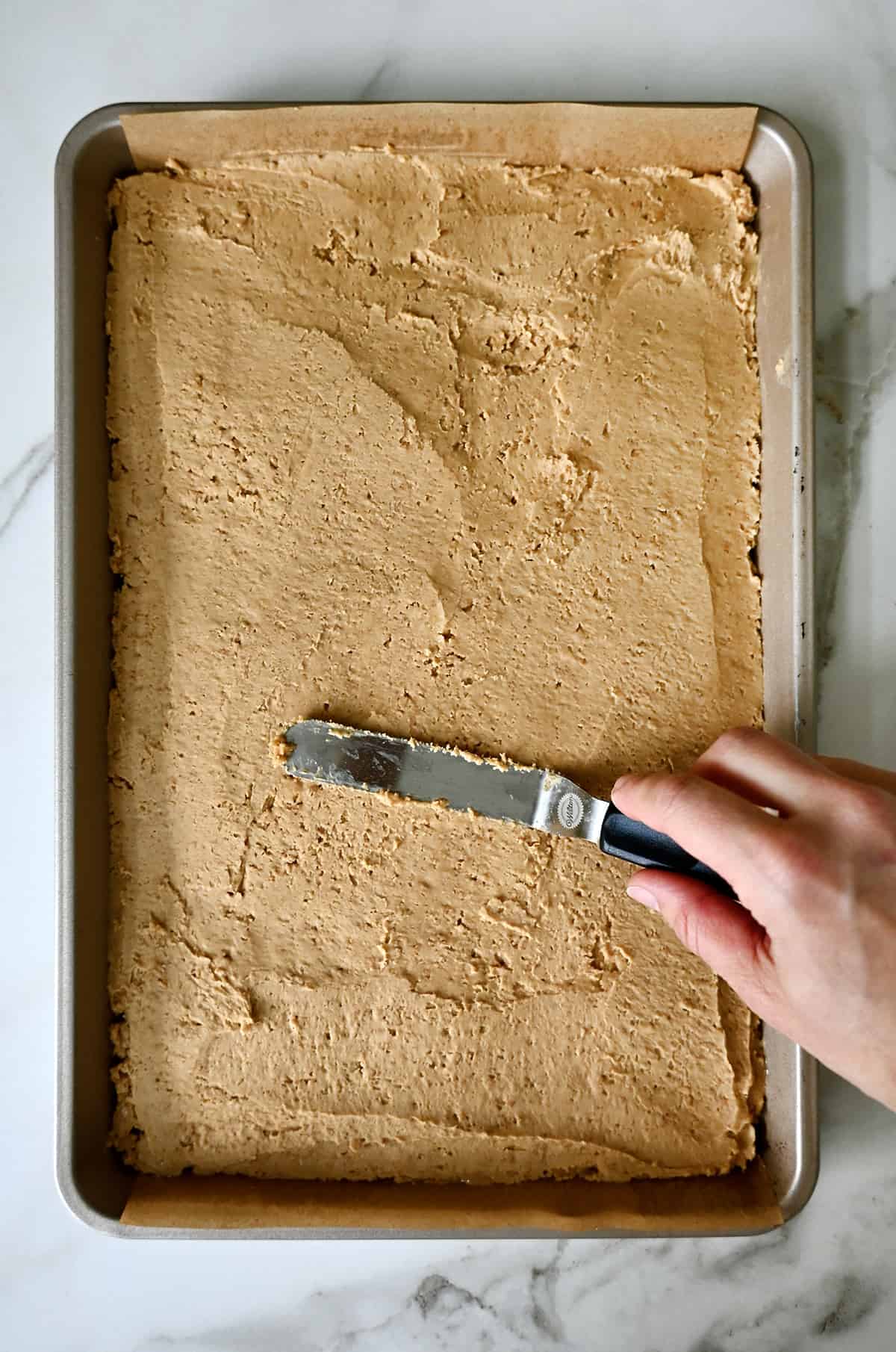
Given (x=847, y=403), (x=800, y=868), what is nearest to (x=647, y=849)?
(x=800, y=868)

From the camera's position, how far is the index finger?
0.72m

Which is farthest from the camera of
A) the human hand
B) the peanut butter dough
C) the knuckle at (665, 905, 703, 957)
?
the peanut butter dough

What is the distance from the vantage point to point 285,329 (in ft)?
3.08

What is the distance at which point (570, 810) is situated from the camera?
906 millimetres

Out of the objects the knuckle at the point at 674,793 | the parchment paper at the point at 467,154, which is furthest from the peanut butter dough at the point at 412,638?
the knuckle at the point at 674,793

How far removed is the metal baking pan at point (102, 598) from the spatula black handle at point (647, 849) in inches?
6.7

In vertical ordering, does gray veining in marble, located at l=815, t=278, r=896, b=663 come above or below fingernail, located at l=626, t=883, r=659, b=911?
above

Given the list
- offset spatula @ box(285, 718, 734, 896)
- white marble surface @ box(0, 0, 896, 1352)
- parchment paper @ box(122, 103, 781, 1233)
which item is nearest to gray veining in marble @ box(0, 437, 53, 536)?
white marble surface @ box(0, 0, 896, 1352)

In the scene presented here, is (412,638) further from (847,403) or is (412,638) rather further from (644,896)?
(847,403)

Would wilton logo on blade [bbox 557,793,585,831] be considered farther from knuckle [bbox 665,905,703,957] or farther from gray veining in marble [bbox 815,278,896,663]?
gray veining in marble [bbox 815,278,896,663]

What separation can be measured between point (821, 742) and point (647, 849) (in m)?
0.29

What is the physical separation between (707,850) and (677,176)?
699 millimetres

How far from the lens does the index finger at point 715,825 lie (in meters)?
0.72

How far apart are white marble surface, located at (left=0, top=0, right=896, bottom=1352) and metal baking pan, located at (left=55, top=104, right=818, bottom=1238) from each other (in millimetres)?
116
